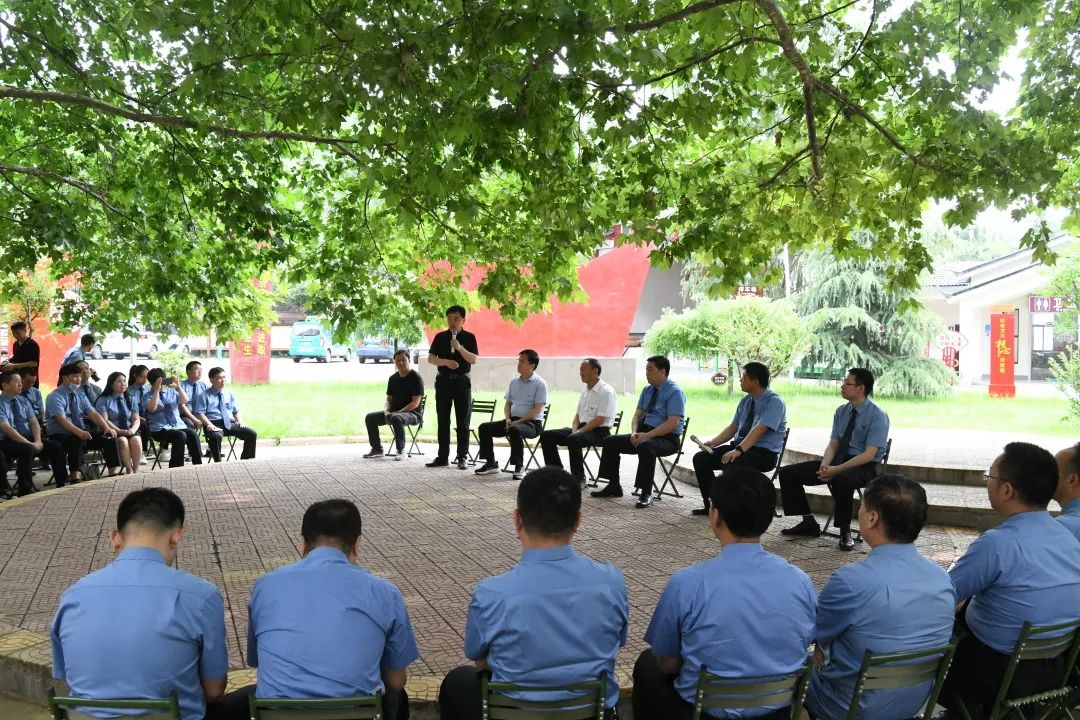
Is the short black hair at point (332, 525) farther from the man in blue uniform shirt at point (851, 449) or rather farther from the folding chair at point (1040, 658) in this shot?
the man in blue uniform shirt at point (851, 449)

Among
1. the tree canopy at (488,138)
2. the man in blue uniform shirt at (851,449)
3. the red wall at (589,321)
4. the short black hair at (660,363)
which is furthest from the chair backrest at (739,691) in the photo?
the red wall at (589,321)

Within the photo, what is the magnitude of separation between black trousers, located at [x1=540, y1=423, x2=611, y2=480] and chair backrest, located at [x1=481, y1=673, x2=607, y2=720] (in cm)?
661

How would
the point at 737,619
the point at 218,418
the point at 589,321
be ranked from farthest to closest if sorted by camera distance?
the point at 589,321, the point at 218,418, the point at 737,619

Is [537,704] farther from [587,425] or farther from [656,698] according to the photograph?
[587,425]

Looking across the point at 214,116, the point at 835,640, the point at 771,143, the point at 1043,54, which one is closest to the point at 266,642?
the point at 835,640

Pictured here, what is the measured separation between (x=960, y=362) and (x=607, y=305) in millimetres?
14829

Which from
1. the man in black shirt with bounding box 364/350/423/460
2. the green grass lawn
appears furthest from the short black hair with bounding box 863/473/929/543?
the green grass lawn

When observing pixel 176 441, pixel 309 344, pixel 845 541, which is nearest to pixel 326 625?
pixel 845 541

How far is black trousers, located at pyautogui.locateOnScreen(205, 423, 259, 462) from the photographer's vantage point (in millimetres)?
12055

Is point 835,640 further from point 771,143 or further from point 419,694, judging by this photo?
point 771,143

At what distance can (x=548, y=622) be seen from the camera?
2963mm

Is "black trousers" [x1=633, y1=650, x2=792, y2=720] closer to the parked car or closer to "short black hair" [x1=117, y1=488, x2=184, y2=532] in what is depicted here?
"short black hair" [x1=117, y1=488, x2=184, y2=532]

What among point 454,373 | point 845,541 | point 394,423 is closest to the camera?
point 845,541

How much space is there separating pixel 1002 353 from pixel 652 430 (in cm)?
1847
